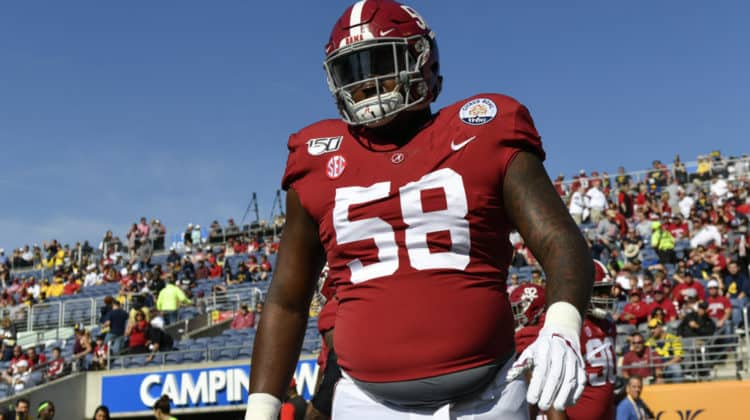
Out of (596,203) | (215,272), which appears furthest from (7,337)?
(596,203)

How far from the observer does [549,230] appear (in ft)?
7.11

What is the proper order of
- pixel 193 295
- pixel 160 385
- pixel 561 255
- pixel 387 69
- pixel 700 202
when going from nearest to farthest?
pixel 561 255 → pixel 387 69 → pixel 160 385 → pixel 700 202 → pixel 193 295

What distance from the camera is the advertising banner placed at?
14547 millimetres

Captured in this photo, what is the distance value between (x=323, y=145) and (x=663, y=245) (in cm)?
1352

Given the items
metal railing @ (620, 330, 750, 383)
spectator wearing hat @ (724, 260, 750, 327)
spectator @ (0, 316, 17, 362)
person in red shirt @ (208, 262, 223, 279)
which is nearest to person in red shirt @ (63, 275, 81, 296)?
spectator @ (0, 316, 17, 362)

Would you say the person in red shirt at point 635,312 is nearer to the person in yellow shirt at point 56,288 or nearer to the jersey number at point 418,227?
the jersey number at point 418,227

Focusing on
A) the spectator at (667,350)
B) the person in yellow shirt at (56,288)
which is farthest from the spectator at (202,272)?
the spectator at (667,350)

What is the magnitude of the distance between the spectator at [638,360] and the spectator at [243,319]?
732 centimetres

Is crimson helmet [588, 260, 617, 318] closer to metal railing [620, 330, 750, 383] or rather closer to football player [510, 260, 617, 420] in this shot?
football player [510, 260, 617, 420]

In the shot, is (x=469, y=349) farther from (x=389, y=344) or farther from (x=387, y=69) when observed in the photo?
(x=387, y=69)

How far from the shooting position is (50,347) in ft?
59.0

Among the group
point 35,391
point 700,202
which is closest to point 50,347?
point 35,391

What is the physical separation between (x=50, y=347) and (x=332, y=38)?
17.0 meters

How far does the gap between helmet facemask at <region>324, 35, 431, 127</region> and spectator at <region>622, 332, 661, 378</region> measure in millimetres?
8955
